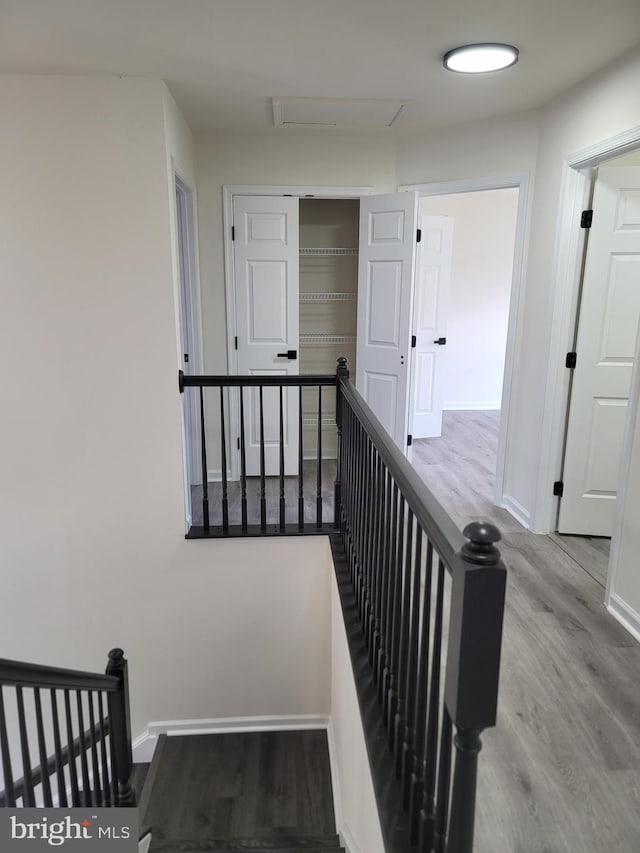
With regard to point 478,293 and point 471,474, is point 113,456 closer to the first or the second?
point 471,474

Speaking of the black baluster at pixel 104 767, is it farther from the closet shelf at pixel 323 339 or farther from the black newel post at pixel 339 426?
the closet shelf at pixel 323 339

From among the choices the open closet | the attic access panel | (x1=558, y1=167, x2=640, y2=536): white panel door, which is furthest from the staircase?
the attic access panel

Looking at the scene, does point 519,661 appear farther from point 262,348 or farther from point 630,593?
point 262,348

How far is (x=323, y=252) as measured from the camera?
15.6 feet

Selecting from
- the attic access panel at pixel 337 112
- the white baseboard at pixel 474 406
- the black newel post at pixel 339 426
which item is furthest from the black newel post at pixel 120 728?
the white baseboard at pixel 474 406

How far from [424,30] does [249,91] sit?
43.3 inches

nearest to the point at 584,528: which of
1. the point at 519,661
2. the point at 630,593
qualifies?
the point at 630,593

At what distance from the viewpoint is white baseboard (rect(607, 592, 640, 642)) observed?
245cm

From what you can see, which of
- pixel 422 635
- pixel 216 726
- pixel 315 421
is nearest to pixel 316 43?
pixel 422 635

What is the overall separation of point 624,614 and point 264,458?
222 cm

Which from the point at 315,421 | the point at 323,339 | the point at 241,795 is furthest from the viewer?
the point at 315,421

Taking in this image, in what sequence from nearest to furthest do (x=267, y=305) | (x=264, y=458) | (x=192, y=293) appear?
(x=264, y=458) < (x=192, y=293) < (x=267, y=305)

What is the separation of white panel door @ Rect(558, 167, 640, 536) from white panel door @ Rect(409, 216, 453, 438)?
222cm

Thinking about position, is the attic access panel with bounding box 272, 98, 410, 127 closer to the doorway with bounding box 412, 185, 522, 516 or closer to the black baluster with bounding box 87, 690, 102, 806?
the doorway with bounding box 412, 185, 522, 516
